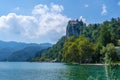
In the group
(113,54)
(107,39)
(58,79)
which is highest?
(107,39)

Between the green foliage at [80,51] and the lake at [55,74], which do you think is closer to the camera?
the lake at [55,74]

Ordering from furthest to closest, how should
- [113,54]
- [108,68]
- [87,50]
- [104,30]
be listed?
[104,30] → [87,50] → [113,54] → [108,68]

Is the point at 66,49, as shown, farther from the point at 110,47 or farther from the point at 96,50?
the point at 110,47

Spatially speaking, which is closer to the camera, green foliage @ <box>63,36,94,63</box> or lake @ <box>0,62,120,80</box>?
lake @ <box>0,62,120,80</box>

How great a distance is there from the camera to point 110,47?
384 ft

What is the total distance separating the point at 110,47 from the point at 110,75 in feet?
357

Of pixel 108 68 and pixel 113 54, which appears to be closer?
pixel 108 68

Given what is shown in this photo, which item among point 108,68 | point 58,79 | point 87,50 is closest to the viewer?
point 108,68

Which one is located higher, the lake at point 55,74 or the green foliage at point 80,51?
the green foliage at point 80,51

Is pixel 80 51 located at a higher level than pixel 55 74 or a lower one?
higher

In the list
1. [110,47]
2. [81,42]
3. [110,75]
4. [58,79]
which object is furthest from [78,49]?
[110,75]

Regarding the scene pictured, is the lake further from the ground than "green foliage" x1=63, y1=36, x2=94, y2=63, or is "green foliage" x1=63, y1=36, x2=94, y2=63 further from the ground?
"green foliage" x1=63, y1=36, x2=94, y2=63

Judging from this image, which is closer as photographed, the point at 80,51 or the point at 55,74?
the point at 55,74

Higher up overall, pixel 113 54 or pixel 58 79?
pixel 113 54
